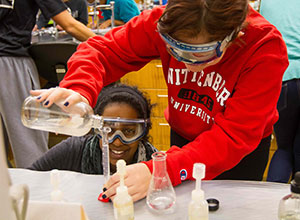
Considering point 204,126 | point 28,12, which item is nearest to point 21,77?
point 28,12

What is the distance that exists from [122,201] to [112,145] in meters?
0.63

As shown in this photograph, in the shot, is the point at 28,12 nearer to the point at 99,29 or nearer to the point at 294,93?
the point at 99,29

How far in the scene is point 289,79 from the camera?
1.72 m

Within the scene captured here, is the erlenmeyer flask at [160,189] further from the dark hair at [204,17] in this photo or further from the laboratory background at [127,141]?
the dark hair at [204,17]

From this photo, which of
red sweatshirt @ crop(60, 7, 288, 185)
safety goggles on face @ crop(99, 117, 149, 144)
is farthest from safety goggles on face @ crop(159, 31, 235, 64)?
safety goggles on face @ crop(99, 117, 149, 144)

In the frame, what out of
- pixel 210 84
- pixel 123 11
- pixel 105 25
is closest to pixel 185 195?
pixel 210 84

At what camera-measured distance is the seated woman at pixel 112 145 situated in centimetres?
136

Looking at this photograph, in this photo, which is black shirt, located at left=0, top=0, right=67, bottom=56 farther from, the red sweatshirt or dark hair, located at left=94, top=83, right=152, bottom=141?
the red sweatshirt

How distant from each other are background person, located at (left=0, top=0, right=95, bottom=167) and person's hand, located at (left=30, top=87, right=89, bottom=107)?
1257 mm

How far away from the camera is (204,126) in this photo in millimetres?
1106

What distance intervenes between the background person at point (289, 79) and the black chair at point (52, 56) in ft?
4.43

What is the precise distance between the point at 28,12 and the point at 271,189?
180 cm

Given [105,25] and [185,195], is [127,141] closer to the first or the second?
[185,195]

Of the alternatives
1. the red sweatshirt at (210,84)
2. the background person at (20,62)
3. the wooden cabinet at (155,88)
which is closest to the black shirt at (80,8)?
the wooden cabinet at (155,88)
